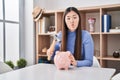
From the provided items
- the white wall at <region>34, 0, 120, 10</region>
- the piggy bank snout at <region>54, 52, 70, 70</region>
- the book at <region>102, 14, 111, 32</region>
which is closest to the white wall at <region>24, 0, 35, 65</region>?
the white wall at <region>34, 0, 120, 10</region>

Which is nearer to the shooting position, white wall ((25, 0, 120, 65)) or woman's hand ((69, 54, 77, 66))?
woman's hand ((69, 54, 77, 66))

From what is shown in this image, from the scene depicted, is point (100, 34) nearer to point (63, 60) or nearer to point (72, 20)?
point (72, 20)

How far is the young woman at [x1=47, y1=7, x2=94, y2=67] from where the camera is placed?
174 centimetres

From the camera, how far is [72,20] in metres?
1.73

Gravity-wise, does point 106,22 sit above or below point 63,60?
above

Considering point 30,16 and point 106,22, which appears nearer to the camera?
point 106,22

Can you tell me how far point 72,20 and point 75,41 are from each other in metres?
0.21

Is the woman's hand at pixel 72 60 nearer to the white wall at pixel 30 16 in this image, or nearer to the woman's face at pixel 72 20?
the woman's face at pixel 72 20

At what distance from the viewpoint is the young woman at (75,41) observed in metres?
1.74

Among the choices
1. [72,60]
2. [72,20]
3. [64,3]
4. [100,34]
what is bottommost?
[72,60]

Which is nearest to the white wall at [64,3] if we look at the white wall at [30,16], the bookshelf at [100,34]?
the white wall at [30,16]

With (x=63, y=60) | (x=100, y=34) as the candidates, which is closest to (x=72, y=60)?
(x=63, y=60)

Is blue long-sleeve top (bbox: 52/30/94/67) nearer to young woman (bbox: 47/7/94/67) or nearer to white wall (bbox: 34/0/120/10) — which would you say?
young woman (bbox: 47/7/94/67)

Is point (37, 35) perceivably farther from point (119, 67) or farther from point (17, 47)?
point (119, 67)
